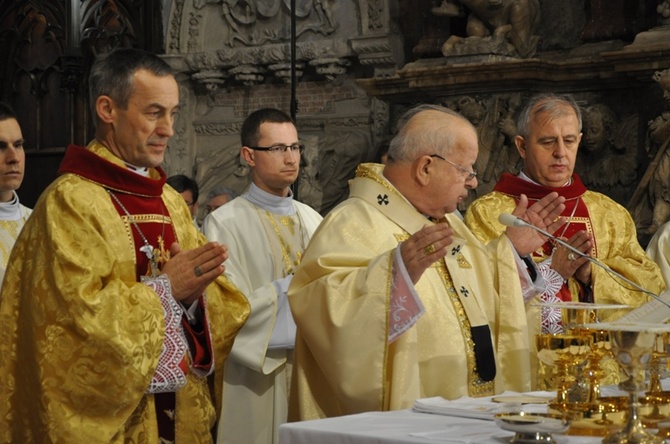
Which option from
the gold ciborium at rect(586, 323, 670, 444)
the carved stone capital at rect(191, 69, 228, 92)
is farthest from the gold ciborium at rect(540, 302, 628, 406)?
the carved stone capital at rect(191, 69, 228, 92)

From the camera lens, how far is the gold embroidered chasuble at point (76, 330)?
4062 mm

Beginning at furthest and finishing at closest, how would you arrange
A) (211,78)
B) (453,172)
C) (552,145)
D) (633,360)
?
(211,78) < (552,145) < (453,172) < (633,360)

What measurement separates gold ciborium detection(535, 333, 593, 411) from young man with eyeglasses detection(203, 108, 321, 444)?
2240 millimetres

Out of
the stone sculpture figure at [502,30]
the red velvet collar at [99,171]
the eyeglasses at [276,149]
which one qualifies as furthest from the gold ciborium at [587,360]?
the stone sculpture figure at [502,30]

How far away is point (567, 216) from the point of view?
607 centimetres

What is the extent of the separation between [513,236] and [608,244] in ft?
3.60

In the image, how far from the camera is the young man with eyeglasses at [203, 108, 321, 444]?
572 cm

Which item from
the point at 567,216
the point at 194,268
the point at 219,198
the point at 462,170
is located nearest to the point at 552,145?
the point at 567,216

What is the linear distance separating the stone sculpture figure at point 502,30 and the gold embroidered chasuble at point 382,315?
4241 millimetres

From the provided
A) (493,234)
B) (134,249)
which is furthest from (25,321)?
(493,234)

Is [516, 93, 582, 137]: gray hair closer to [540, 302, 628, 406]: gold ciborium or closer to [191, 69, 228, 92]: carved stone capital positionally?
[540, 302, 628, 406]: gold ciborium

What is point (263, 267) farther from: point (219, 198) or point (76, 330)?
point (219, 198)

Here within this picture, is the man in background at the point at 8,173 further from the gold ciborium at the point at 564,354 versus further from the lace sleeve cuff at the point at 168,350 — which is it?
the gold ciborium at the point at 564,354

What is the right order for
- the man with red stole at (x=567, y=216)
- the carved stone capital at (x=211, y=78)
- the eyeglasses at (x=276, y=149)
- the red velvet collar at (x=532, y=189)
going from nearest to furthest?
the man with red stole at (x=567, y=216)
the red velvet collar at (x=532, y=189)
the eyeglasses at (x=276, y=149)
the carved stone capital at (x=211, y=78)
